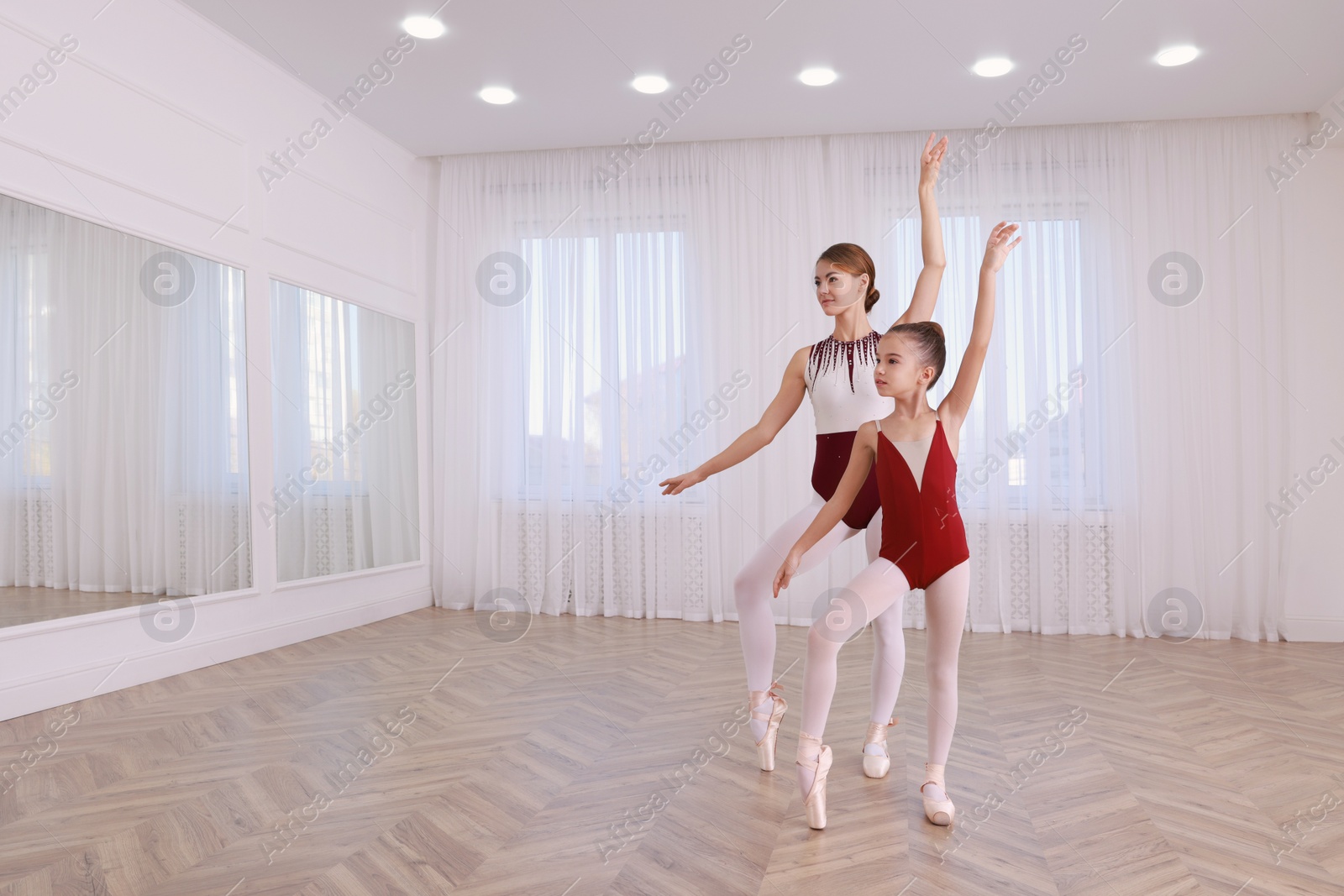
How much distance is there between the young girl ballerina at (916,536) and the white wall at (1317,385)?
3862 mm

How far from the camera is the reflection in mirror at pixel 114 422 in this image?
325cm

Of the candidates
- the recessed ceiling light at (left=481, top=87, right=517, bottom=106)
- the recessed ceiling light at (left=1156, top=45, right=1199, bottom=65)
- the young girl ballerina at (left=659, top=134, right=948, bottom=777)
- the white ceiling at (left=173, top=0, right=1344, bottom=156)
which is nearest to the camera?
the young girl ballerina at (left=659, top=134, right=948, bottom=777)

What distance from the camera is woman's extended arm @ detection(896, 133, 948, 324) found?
2383 millimetres

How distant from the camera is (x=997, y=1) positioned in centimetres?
394

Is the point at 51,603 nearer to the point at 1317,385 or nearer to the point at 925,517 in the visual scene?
the point at 925,517

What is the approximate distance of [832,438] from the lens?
2596 mm

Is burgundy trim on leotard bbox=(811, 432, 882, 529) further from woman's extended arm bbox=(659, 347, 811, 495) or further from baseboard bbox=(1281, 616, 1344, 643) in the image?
baseboard bbox=(1281, 616, 1344, 643)

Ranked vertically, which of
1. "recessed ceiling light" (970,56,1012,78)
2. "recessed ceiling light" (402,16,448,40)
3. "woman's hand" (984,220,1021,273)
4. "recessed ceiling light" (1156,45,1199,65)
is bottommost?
"woman's hand" (984,220,1021,273)

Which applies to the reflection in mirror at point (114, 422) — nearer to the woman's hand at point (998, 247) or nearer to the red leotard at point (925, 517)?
the red leotard at point (925, 517)

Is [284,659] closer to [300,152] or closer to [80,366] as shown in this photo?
[80,366]

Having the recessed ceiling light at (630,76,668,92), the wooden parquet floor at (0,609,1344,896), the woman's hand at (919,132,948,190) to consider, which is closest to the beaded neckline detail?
the woman's hand at (919,132,948,190)

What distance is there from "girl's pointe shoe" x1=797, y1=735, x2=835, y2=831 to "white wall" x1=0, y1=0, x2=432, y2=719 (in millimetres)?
2927

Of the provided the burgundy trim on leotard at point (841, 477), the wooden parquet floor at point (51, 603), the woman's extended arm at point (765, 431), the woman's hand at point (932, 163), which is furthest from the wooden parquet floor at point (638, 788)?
the woman's hand at point (932, 163)

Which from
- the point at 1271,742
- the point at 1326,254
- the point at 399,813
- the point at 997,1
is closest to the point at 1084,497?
the point at 1326,254
